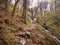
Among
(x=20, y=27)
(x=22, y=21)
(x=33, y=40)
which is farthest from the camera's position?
(x=22, y=21)

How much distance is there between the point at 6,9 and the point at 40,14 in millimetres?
19429

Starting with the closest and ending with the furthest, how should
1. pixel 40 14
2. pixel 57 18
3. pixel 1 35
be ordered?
1. pixel 1 35
2. pixel 57 18
3. pixel 40 14

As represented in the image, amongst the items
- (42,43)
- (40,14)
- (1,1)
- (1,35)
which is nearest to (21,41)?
(1,35)

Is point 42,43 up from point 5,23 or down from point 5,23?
down

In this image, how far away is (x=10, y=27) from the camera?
14.6 metres

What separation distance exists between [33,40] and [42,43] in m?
1.09

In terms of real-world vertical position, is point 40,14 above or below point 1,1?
below

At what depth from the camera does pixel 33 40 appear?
47.2ft

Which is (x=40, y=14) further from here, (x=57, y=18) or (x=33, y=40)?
(x=33, y=40)

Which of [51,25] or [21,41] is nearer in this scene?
[21,41]

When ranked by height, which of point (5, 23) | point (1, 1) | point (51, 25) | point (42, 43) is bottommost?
point (51, 25)

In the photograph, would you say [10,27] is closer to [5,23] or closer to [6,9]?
[5,23]

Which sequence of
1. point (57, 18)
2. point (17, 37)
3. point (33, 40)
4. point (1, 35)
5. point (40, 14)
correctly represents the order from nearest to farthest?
point (1, 35), point (17, 37), point (33, 40), point (57, 18), point (40, 14)

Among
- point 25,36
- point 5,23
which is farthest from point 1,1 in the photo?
point 25,36
